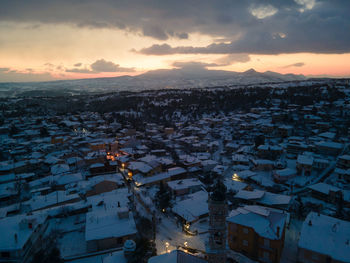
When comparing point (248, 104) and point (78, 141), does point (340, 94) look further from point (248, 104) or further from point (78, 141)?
point (78, 141)

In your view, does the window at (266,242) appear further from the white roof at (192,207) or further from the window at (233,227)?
the white roof at (192,207)

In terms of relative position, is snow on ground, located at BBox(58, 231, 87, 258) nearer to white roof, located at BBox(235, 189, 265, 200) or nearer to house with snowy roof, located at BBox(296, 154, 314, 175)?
white roof, located at BBox(235, 189, 265, 200)

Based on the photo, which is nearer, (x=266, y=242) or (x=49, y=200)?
(x=266, y=242)

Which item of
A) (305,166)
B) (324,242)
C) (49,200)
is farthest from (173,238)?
(305,166)

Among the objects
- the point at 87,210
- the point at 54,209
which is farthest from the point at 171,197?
the point at 54,209

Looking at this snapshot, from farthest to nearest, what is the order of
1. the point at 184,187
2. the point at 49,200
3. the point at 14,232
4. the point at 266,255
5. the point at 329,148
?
the point at 329,148, the point at 184,187, the point at 49,200, the point at 14,232, the point at 266,255

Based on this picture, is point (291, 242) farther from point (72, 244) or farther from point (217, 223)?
point (72, 244)
